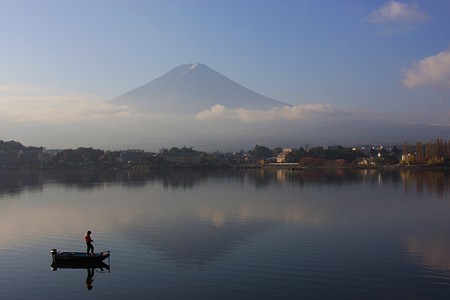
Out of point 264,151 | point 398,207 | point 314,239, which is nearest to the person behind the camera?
point 314,239

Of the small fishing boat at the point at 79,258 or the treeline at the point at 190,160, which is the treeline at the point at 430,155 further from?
the small fishing boat at the point at 79,258

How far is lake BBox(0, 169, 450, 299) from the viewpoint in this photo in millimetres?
7266

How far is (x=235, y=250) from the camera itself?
980cm

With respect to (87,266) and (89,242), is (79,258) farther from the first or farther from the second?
(89,242)

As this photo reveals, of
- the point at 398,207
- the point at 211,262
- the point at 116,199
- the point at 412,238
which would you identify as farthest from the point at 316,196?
the point at 211,262

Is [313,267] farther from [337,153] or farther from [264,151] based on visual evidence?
[264,151]

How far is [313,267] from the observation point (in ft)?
27.1

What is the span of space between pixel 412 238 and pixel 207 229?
16.0ft

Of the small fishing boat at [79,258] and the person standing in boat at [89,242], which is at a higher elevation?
the person standing in boat at [89,242]

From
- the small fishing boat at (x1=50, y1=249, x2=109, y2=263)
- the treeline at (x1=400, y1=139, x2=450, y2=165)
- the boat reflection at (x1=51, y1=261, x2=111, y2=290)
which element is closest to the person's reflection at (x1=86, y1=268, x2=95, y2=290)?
the boat reflection at (x1=51, y1=261, x2=111, y2=290)

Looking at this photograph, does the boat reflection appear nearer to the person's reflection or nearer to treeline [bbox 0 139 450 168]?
the person's reflection

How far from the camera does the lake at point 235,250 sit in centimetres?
727

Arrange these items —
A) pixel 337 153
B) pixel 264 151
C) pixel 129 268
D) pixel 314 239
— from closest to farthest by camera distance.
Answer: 1. pixel 129 268
2. pixel 314 239
3. pixel 337 153
4. pixel 264 151

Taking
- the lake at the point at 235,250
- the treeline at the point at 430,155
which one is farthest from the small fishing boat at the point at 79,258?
the treeline at the point at 430,155
